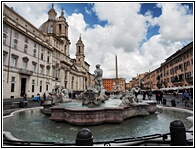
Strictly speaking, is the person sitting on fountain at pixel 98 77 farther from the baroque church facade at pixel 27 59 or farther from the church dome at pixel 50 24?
the church dome at pixel 50 24

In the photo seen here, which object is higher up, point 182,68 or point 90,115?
point 182,68

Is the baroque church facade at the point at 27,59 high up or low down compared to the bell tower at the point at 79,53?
down

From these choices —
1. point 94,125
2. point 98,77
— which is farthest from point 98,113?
point 98,77

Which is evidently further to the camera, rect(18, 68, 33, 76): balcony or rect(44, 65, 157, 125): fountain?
rect(18, 68, 33, 76): balcony

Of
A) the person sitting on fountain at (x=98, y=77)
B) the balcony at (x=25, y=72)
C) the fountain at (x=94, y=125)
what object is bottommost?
the fountain at (x=94, y=125)

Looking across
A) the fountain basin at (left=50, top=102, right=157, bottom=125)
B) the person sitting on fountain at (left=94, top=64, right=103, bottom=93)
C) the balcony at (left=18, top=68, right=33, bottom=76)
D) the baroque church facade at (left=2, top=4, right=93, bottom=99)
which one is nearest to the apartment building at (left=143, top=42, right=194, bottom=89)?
the person sitting on fountain at (left=94, top=64, right=103, bottom=93)

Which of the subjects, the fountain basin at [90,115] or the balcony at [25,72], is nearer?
the fountain basin at [90,115]

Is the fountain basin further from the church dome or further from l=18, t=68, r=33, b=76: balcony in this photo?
the church dome

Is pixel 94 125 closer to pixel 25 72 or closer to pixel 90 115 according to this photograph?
pixel 90 115

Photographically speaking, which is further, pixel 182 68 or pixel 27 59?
pixel 182 68

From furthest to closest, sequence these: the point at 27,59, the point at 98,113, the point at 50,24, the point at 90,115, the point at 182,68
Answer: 1. the point at 50,24
2. the point at 182,68
3. the point at 27,59
4. the point at 98,113
5. the point at 90,115

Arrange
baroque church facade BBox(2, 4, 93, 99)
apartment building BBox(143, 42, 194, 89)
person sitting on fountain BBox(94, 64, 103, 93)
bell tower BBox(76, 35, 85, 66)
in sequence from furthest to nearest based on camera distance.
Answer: bell tower BBox(76, 35, 85, 66), apartment building BBox(143, 42, 194, 89), baroque church facade BBox(2, 4, 93, 99), person sitting on fountain BBox(94, 64, 103, 93)

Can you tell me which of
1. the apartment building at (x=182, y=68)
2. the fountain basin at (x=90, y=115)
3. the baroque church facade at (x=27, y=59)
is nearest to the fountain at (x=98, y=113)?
the fountain basin at (x=90, y=115)

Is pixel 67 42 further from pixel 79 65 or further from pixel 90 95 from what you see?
pixel 90 95
